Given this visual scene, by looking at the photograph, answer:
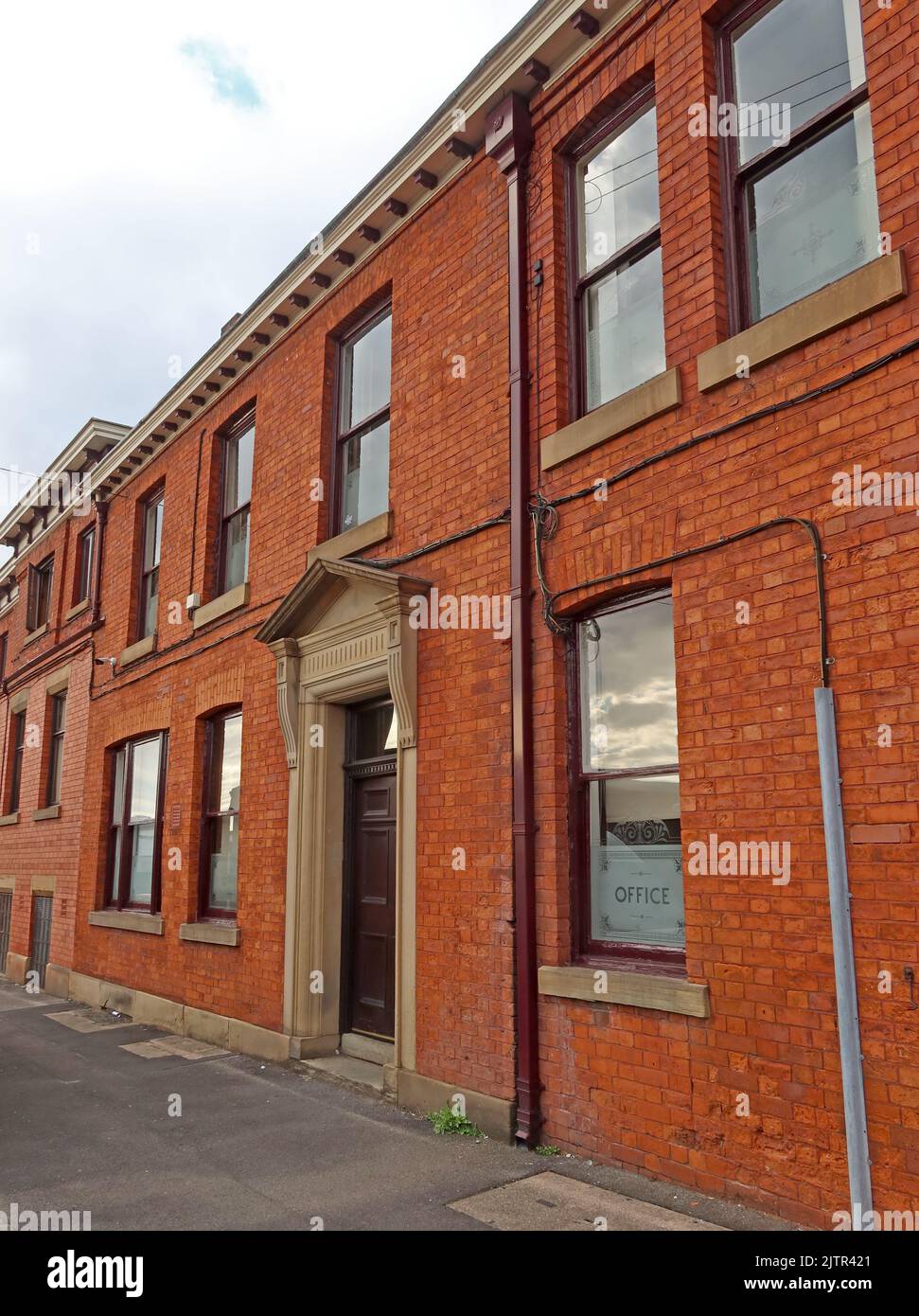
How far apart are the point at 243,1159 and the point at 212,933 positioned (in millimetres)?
4043

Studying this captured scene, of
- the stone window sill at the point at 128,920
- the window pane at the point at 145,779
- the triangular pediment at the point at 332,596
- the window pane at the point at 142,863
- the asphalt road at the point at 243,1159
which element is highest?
the triangular pediment at the point at 332,596

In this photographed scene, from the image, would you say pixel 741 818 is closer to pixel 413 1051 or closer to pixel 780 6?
pixel 413 1051

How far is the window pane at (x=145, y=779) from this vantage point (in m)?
12.1

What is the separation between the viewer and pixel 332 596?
8.42 m

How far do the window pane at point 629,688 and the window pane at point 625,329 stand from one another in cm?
152

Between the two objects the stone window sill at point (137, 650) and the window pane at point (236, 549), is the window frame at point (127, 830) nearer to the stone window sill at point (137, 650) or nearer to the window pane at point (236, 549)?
the stone window sill at point (137, 650)

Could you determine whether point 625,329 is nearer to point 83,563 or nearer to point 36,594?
point 83,563

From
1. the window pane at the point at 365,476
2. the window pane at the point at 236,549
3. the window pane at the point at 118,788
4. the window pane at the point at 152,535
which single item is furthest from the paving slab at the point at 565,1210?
the window pane at the point at 152,535

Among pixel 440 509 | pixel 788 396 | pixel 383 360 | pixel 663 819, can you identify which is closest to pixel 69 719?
pixel 383 360

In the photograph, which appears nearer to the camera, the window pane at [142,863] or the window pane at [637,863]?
the window pane at [637,863]

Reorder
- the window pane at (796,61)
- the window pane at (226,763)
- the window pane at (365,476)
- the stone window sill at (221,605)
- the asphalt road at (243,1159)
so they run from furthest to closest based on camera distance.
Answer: the window pane at (226,763), the stone window sill at (221,605), the window pane at (365,476), the window pane at (796,61), the asphalt road at (243,1159)

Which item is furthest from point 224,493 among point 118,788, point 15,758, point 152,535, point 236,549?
point 15,758

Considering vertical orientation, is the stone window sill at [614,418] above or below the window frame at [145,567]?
below

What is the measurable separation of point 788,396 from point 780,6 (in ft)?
8.20
